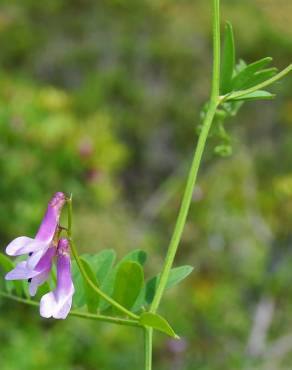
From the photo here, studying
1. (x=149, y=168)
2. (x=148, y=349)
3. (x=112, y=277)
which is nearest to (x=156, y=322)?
(x=148, y=349)

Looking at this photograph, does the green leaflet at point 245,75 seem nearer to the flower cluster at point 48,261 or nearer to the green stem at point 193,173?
the green stem at point 193,173

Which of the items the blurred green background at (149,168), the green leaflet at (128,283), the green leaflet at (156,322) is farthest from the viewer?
the blurred green background at (149,168)

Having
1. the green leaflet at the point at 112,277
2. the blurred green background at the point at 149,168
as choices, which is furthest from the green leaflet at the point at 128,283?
the blurred green background at the point at 149,168

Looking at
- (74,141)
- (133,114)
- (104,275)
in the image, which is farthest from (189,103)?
(104,275)

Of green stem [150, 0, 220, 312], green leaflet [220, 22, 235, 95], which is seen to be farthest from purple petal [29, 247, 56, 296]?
green leaflet [220, 22, 235, 95]

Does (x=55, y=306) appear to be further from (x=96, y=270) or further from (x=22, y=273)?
(x=96, y=270)

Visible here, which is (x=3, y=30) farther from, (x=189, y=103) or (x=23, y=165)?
(x=23, y=165)
